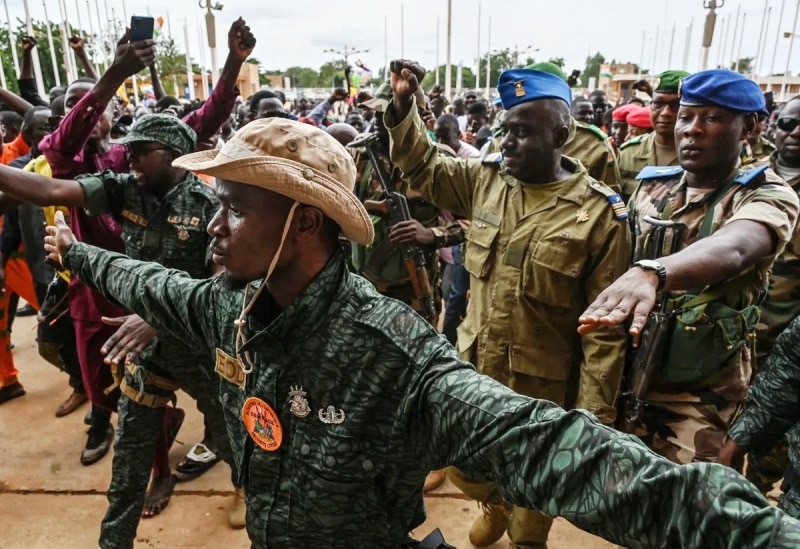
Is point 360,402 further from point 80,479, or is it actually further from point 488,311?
point 80,479

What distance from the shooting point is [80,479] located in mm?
3604

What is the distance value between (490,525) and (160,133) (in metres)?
2.68

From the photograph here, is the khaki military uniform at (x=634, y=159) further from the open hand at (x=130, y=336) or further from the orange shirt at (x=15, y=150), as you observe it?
the orange shirt at (x=15, y=150)

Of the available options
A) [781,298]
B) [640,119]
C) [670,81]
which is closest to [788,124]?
[670,81]

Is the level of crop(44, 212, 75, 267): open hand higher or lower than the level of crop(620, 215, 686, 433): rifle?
higher

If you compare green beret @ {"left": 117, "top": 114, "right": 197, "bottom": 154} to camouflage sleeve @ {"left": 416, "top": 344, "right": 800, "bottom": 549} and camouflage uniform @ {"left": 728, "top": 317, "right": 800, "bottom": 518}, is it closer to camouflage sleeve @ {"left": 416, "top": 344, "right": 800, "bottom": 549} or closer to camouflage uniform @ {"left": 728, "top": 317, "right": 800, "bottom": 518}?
camouflage sleeve @ {"left": 416, "top": 344, "right": 800, "bottom": 549}

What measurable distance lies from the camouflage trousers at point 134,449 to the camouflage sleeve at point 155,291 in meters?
0.77

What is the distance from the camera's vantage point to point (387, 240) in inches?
147

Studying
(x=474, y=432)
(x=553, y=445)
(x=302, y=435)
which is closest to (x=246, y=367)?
(x=302, y=435)

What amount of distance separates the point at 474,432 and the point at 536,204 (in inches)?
63.1

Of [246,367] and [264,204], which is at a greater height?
[264,204]

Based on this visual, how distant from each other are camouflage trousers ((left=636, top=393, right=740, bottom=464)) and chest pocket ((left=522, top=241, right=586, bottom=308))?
1.99 ft

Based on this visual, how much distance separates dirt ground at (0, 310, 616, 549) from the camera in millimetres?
3107

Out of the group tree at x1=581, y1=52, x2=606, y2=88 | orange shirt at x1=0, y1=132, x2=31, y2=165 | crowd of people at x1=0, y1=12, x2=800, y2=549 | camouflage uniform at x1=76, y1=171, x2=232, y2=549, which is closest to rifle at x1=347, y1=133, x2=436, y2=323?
crowd of people at x1=0, y1=12, x2=800, y2=549
